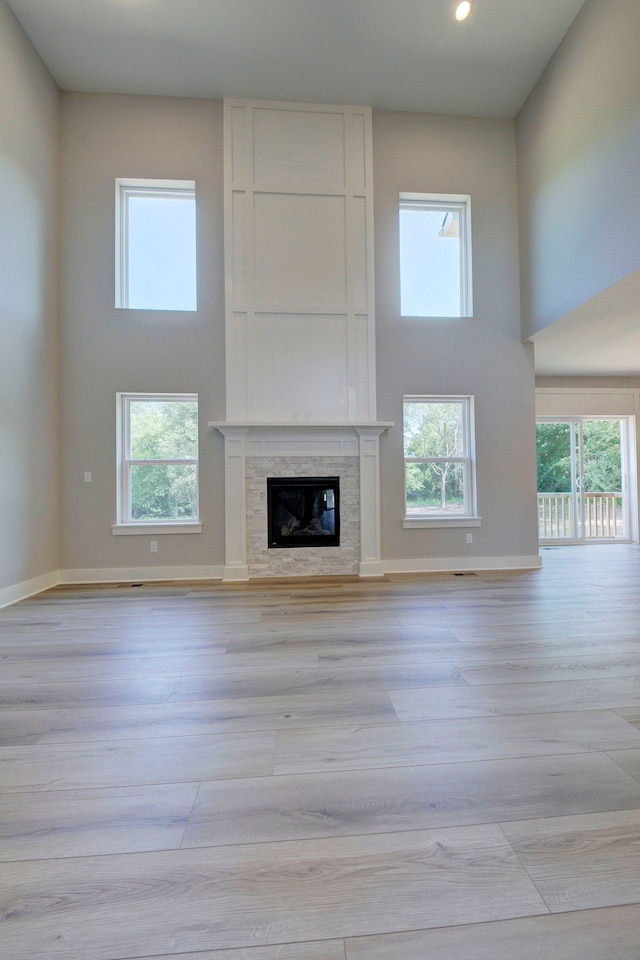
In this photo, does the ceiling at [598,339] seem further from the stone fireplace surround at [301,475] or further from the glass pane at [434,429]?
the stone fireplace surround at [301,475]

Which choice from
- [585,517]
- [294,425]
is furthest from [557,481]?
[294,425]

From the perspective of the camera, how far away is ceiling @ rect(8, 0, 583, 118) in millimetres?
3783

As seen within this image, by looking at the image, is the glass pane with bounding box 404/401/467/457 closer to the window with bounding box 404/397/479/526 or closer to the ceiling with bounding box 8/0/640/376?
the window with bounding box 404/397/479/526

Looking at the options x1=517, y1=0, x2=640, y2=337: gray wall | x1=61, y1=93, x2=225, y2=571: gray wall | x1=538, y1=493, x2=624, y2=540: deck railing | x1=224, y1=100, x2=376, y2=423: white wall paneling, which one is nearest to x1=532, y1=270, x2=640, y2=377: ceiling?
x1=517, y1=0, x2=640, y2=337: gray wall

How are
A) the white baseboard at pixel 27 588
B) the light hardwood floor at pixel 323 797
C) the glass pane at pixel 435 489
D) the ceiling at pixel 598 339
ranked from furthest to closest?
the glass pane at pixel 435 489 → the ceiling at pixel 598 339 → the white baseboard at pixel 27 588 → the light hardwood floor at pixel 323 797

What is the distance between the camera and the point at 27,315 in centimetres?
389

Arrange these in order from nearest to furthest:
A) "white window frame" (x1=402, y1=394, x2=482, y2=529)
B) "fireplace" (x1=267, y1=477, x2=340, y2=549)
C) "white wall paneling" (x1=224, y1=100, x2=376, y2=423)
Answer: "white wall paneling" (x1=224, y1=100, x2=376, y2=423) < "fireplace" (x1=267, y1=477, x2=340, y2=549) < "white window frame" (x1=402, y1=394, x2=482, y2=529)

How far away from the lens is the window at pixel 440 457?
4887 mm

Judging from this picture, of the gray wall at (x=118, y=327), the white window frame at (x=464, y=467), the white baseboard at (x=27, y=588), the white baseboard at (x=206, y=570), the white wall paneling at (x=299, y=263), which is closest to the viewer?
the white baseboard at (x=27, y=588)

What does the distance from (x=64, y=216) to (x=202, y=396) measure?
2.31 meters

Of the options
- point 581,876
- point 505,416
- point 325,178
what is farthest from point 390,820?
point 325,178

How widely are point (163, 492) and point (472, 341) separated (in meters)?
3.81

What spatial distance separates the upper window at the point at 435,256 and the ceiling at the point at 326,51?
95cm

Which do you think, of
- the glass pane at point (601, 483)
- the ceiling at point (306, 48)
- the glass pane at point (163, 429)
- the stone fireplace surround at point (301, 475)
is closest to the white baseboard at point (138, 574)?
the stone fireplace surround at point (301, 475)
